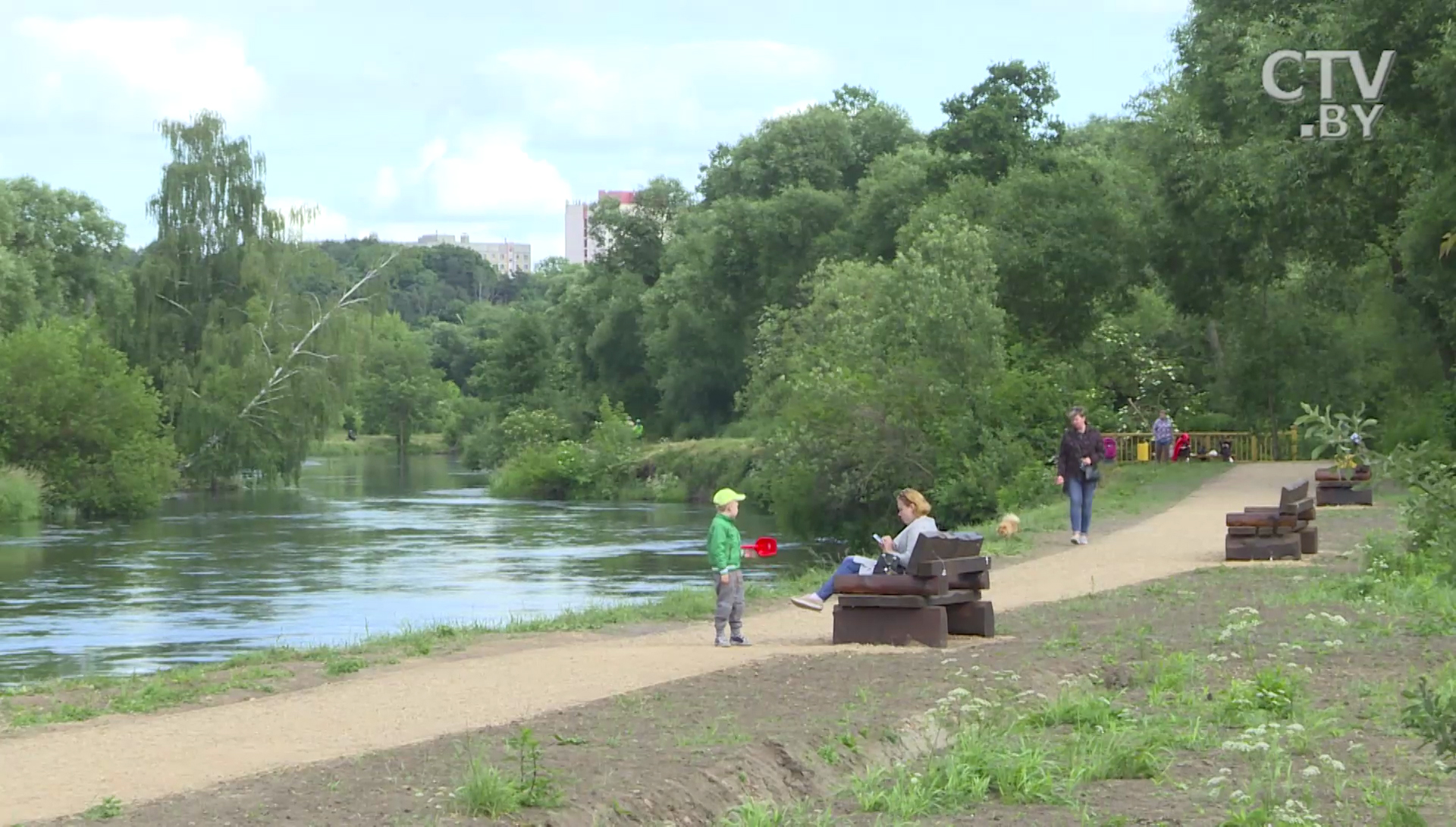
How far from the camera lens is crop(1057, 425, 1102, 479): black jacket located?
77.5 ft

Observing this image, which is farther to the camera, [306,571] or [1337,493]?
[306,571]

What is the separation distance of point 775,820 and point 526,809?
1077 mm

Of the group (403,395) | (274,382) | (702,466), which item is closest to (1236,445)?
(702,466)

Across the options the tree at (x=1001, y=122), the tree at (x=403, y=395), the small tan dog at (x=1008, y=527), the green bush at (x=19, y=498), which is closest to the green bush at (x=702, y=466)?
the tree at (x=1001, y=122)

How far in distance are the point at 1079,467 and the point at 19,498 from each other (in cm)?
3792

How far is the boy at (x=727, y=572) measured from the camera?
14.5 m

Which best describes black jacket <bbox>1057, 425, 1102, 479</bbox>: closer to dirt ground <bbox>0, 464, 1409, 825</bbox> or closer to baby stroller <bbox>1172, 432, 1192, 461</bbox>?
dirt ground <bbox>0, 464, 1409, 825</bbox>

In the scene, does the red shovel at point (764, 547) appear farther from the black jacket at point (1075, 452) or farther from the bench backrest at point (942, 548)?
the black jacket at point (1075, 452)

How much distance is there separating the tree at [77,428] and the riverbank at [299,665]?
38105mm

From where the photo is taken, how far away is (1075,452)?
23.6m

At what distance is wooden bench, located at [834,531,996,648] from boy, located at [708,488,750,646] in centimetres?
80

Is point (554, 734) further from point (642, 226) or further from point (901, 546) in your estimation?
point (642, 226)

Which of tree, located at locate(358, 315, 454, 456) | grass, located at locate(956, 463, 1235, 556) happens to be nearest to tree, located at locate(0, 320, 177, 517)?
grass, located at locate(956, 463, 1235, 556)

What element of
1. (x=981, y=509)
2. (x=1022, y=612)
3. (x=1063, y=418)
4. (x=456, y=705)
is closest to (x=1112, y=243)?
(x=1063, y=418)
